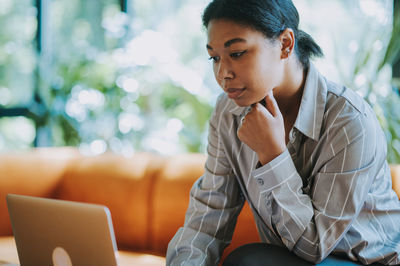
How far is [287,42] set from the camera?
1225mm

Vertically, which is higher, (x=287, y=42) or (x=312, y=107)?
(x=287, y=42)

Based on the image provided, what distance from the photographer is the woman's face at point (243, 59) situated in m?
1.15

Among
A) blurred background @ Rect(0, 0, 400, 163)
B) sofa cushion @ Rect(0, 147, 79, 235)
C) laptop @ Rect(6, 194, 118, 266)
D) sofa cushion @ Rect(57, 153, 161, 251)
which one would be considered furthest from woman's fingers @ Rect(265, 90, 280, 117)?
blurred background @ Rect(0, 0, 400, 163)

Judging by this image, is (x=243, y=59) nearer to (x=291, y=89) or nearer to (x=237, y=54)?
(x=237, y=54)

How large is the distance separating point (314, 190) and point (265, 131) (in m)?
0.22

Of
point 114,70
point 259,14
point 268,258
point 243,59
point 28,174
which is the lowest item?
point 28,174

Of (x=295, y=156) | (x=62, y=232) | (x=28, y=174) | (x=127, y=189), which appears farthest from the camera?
(x=28, y=174)

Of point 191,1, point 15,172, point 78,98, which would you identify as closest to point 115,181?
point 15,172

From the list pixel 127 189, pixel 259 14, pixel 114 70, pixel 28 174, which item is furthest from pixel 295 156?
pixel 114 70

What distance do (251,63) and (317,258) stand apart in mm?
556

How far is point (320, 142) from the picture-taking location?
→ 1.21 metres

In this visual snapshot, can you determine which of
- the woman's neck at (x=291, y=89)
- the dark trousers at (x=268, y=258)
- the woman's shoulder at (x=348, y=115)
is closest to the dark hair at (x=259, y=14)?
the woman's neck at (x=291, y=89)

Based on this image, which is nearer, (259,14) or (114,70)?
(259,14)

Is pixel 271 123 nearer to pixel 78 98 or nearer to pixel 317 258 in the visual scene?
pixel 317 258
